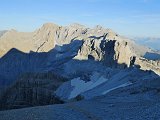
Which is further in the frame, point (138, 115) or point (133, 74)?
point (133, 74)

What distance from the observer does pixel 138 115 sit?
32.9 meters

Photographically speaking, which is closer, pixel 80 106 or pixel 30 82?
pixel 80 106

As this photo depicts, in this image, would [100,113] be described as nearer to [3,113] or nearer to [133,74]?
[3,113]

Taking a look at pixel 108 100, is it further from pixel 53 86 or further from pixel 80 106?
pixel 53 86

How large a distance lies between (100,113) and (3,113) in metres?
8.21

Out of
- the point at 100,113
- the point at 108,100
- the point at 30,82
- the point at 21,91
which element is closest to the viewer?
the point at 100,113

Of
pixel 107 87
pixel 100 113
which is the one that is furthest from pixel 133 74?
pixel 100 113

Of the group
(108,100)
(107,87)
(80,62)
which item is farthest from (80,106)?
(80,62)

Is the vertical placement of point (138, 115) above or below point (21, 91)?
above

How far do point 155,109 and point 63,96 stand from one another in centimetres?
6360

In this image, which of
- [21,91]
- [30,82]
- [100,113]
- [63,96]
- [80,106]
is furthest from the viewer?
[30,82]

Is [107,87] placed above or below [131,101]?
below

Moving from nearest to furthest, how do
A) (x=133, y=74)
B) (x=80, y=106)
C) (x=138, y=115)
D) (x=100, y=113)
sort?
(x=138, y=115) < (x=100, y=113) < (x=80, y=106) < (x=133, y=74)

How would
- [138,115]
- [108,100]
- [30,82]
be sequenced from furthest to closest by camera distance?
[30,82]
[108,100]
[138,115]
